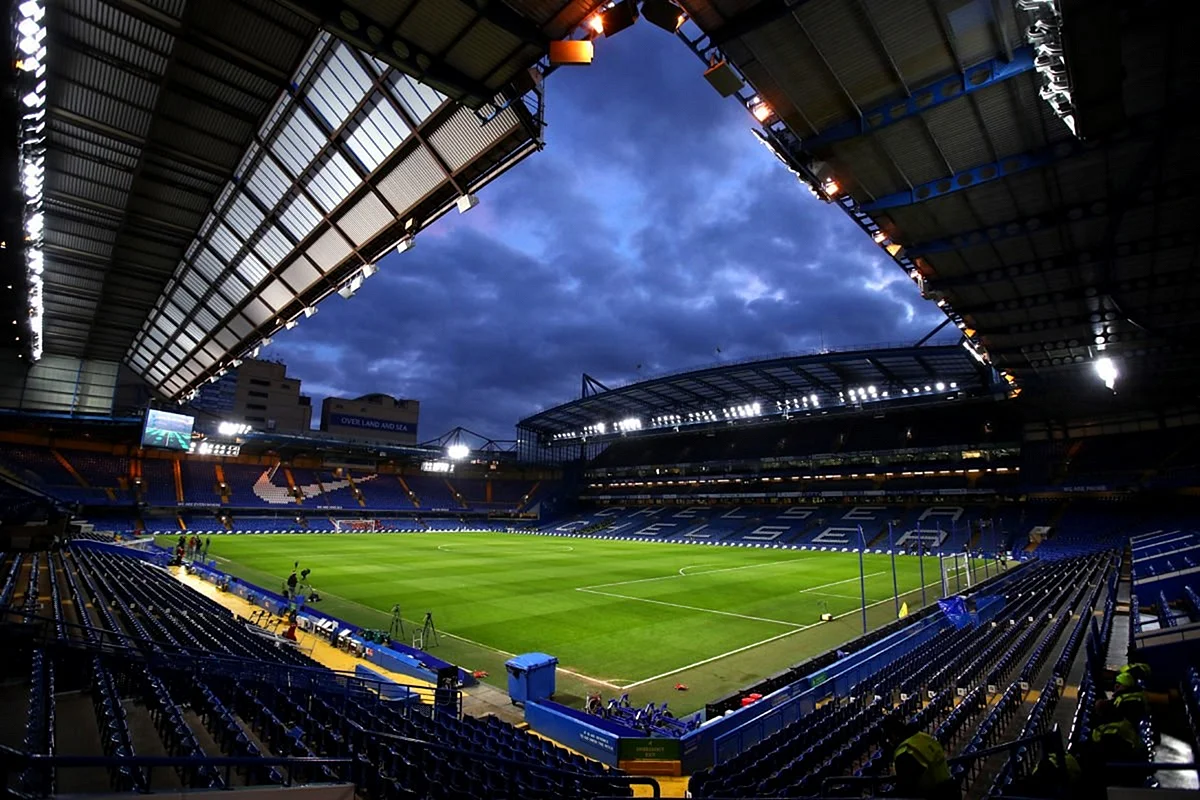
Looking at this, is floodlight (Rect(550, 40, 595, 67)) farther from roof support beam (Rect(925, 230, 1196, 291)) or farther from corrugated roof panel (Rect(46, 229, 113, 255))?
corrugated roof panel (Rect(46, 229, 113, 255))

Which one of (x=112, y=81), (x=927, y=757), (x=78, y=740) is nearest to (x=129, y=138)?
(x=112, y=81)

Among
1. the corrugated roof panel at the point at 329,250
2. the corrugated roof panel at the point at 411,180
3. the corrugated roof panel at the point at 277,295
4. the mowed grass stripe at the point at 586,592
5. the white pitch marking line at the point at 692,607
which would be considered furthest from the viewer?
the white pitch marking line at the point at 692,607

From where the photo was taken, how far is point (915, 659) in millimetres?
15266

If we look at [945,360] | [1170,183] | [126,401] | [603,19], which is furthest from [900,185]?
[126,401]

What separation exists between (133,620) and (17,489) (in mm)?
34878

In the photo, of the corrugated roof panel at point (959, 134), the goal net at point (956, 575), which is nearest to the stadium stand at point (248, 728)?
the corrugated roof panel at point (959, 134)

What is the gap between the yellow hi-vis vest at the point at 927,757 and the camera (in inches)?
177

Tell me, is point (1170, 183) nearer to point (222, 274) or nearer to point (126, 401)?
point (222, 274)

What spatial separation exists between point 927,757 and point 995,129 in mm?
12574

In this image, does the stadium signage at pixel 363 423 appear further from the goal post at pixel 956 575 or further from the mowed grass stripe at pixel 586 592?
the goal post at pixel 956 575

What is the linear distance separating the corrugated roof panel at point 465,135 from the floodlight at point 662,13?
364cm

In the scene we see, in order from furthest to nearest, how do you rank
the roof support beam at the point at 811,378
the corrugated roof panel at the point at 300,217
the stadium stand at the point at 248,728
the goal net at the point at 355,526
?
1. the goal net at the point at 355,526
2. the roof support beam at the point at 811,378
3. the corrugated roof panel at the point at 300,217
4. the stadium stand at the point at 248,728

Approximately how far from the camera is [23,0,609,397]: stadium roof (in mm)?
7449

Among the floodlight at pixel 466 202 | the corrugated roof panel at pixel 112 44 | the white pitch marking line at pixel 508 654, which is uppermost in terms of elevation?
the corrugated roof panel at pixel 112 44
